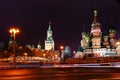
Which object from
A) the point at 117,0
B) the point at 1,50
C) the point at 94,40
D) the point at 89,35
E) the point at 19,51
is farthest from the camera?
the point at 89,35

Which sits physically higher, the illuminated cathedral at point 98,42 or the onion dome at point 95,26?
the onion dome at point 95,26

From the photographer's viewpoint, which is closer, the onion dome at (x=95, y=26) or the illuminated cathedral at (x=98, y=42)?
the illuminated cathedral at (x=98, y=42)

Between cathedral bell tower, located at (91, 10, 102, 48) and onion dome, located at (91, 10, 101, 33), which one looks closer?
cathedral bell tower, located at (91, 10, 102, 48)

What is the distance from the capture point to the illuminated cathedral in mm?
159250

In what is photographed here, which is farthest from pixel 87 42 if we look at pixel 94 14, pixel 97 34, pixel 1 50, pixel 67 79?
pixel 67 79

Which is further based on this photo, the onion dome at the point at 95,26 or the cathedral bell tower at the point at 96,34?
the onion dome at the point at 95,26

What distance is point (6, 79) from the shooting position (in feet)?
64.1

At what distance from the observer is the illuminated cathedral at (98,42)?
15925cm

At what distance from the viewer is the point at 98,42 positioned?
165 metres

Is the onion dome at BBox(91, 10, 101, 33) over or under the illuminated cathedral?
over

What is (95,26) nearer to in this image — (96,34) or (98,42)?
(96,34)

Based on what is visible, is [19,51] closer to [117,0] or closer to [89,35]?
[89,35]

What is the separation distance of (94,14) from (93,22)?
5.14 meters

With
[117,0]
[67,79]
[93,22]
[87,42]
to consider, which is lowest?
[67,79]
